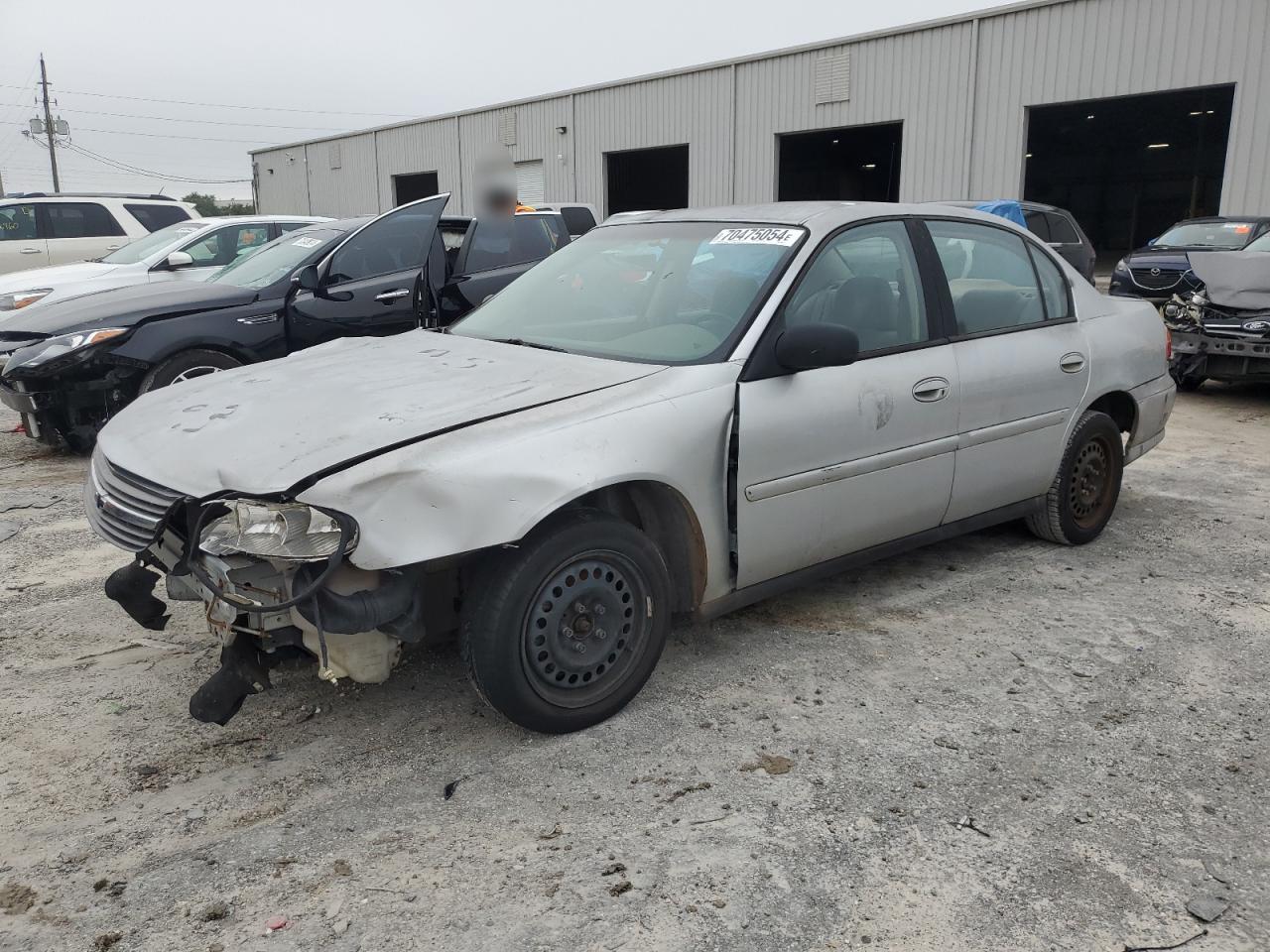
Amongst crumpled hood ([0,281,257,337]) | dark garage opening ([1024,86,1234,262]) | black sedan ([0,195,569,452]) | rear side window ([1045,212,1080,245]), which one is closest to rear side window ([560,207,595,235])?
black sedan ([0,195,569,452])

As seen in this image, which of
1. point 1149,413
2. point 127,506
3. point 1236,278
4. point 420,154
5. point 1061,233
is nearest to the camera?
point 127,506

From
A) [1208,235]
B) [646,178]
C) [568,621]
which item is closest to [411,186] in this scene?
[646,178]

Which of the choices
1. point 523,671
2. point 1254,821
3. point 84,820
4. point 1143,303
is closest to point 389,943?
point 523,671

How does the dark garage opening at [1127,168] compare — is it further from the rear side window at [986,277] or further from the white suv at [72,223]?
the rear side window at [986,277]

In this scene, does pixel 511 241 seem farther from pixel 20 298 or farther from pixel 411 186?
pixel 411 186

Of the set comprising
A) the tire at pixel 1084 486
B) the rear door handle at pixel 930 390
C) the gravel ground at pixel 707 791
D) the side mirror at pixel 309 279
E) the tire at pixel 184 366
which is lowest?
the gravel ground at pixel 707 791

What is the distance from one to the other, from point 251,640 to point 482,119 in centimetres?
2851

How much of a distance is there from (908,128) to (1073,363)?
17104 mm

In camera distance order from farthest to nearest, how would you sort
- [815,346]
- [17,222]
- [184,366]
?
[17,222] → [184,366] → [815,346]

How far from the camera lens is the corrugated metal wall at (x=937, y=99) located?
15961mm

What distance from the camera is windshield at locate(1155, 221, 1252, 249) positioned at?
44.9 feet

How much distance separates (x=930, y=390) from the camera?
386 centimetres

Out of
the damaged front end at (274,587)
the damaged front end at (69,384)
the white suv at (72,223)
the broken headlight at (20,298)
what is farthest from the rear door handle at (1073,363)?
the white suv at (72,223)

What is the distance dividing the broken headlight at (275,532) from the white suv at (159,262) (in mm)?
6592
